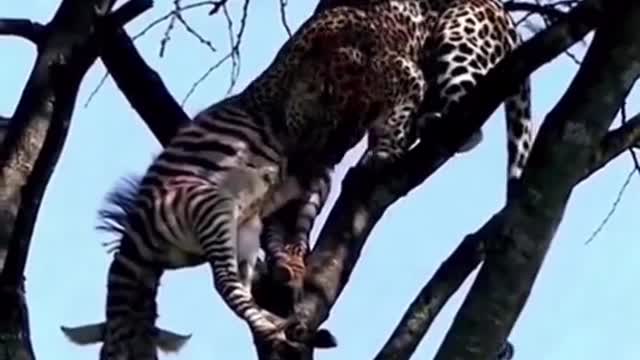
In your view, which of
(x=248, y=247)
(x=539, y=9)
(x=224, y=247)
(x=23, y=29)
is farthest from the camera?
(x=248, y=247)

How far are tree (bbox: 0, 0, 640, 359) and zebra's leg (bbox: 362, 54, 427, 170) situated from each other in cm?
125

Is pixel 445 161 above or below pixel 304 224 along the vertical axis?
below

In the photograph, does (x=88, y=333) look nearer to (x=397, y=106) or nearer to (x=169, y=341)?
(x=169, y=341)

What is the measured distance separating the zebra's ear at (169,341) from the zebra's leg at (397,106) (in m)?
0.94

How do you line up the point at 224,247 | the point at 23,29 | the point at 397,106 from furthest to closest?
the point at 397,106, the point at 224,247, the point at 23,29

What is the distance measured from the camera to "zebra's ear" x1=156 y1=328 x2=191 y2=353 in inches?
278

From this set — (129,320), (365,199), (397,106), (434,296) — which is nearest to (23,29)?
(365,199)

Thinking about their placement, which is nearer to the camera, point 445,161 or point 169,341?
point 445,161

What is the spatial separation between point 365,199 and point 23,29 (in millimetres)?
1134

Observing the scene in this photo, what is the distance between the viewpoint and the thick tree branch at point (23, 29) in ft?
18.2

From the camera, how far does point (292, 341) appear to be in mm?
5621

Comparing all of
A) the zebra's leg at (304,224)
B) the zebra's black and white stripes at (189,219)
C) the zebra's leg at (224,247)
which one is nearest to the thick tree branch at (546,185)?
the zebra's leg at (224,247)

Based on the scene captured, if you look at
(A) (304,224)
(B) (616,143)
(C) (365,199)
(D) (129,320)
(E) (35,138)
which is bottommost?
(B) (616,143)

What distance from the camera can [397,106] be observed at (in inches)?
303
